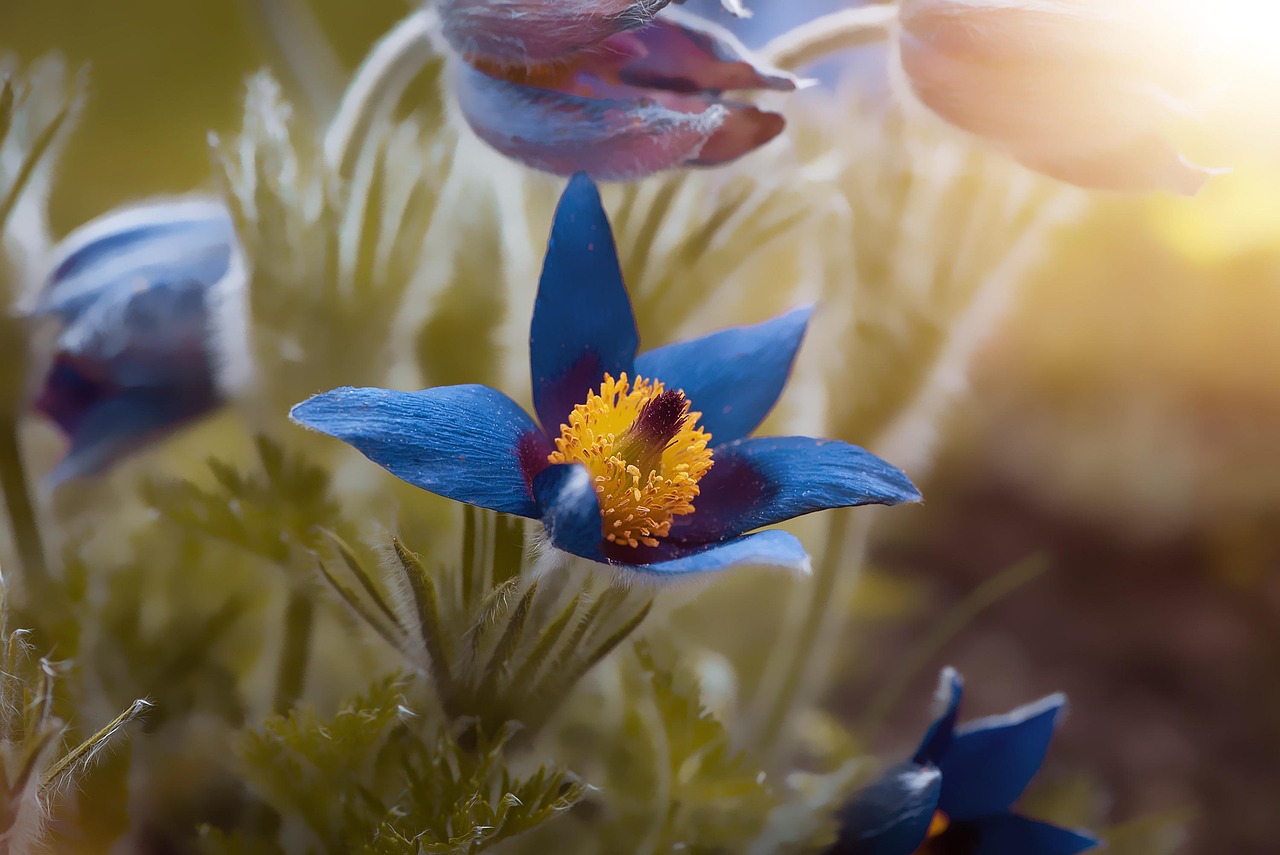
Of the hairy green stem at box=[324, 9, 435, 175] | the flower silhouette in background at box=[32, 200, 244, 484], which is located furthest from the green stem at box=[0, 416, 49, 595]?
the hairy green stem at box=[324, 9, 435, 175]

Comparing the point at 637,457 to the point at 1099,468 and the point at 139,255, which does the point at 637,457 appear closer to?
the point at 139,255

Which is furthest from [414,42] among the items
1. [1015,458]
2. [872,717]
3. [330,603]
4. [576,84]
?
[1015,458]

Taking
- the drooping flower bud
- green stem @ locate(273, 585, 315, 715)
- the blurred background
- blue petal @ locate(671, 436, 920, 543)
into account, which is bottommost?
the blurred background

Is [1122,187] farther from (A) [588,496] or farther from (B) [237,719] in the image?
(B) [237,719]

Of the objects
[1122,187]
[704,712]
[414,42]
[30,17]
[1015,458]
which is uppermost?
[30,17]

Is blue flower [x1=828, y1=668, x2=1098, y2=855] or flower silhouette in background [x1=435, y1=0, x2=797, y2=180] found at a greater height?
flower silhouette in background [x1=435, y1=0, x2=797, y2=180]

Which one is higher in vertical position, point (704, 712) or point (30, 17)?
point (30, 17)

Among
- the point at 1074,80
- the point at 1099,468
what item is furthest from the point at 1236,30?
the point at 1099,468

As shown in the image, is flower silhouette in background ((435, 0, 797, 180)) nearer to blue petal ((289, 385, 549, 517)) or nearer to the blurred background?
blue petal ((289, 385, 549, 517))
